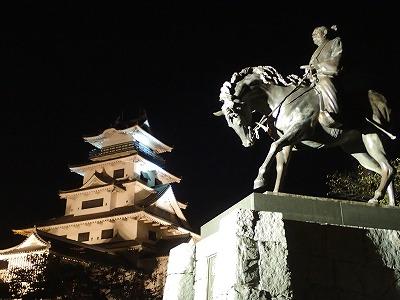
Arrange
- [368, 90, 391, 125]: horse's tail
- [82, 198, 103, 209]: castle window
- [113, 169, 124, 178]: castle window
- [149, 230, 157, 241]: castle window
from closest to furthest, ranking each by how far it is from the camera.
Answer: [368, 90, 391, 125]: horse's tail → [149, 230, 157, 241]: castle window → [82, 198, 103, 209]: castle window → [113, 169, 124, 178]: castle window

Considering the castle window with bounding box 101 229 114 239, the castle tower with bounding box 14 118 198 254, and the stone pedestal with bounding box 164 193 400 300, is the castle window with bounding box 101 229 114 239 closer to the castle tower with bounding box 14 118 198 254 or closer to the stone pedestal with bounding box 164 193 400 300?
the castle tower with bounding box 14 118 198 254

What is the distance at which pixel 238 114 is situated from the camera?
605cm

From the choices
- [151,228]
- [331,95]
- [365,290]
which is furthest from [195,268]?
[151,228]

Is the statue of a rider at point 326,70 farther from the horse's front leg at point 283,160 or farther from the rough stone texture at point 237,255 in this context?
the rough stone texture at point 237,255

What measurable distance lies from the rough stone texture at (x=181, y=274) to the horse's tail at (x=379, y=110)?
304cm

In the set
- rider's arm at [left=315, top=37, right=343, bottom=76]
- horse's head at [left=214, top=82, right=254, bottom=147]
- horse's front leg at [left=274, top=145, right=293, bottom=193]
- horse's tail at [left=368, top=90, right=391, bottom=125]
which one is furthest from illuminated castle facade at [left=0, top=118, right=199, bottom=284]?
rider's arm at [left=315, top=37, right=343, bottom=76]

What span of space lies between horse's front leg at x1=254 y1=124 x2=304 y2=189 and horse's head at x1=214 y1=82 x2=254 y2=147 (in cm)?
63

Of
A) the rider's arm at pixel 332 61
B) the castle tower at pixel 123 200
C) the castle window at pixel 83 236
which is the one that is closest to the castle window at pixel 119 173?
the castle tower at pixel 123 200

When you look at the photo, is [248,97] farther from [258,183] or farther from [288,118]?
[258,183]

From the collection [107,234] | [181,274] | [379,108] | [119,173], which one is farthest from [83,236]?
[379,108]

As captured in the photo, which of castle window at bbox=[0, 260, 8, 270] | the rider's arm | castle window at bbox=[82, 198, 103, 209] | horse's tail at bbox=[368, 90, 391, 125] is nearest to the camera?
the rider's arm

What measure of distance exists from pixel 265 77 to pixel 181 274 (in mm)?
2939

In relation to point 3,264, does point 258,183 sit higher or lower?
lower

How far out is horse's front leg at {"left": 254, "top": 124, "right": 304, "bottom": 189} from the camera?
222 inches
